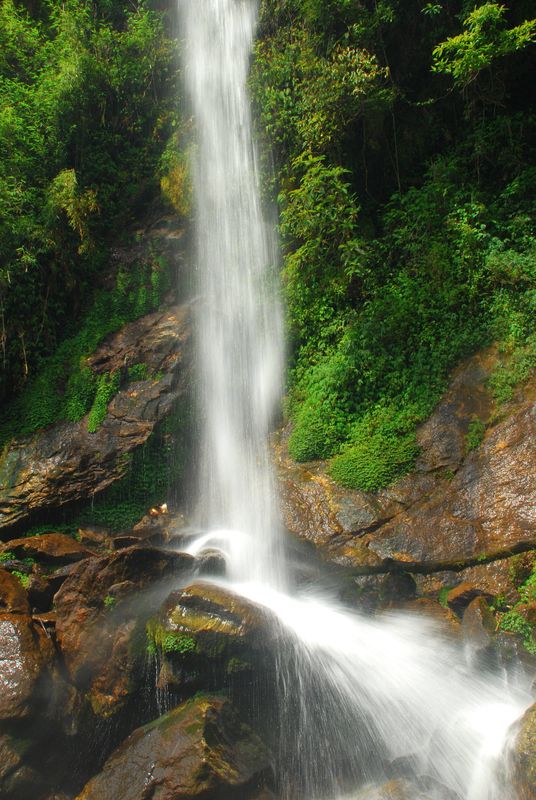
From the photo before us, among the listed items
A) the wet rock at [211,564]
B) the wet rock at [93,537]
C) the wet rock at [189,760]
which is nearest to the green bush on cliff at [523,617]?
the wet rock at [189,760]

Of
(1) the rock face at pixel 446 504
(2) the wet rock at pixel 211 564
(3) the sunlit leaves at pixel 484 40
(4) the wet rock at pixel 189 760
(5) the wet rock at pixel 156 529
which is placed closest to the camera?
(4) the wet rock at pixel 189 760

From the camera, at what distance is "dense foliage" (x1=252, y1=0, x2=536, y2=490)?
8.06 meters

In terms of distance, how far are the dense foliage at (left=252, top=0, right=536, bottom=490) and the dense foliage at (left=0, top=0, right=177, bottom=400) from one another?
3833 mm

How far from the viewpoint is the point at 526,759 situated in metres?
3.95

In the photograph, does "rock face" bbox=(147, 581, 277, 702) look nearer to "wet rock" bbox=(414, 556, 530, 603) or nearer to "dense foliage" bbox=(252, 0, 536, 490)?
"wet rock" bbox=(414, 556, 530, 603)

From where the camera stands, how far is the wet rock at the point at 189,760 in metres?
4.55

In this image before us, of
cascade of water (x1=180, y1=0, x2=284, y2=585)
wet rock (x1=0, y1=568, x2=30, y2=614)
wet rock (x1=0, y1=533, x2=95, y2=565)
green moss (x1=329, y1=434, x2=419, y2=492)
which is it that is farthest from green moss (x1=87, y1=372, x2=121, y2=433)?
green moss (x1=329, y1=434, x2=419, y2=492)

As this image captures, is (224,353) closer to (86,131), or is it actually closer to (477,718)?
(86,131)

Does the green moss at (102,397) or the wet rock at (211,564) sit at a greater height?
the green moss at (102,397)

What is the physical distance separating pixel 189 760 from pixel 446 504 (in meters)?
4.21

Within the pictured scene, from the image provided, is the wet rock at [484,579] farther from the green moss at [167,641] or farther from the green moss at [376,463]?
the green moss at [167,641]

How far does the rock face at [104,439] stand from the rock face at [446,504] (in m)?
3.27

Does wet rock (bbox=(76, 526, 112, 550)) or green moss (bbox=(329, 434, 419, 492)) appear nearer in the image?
green moss (bbox=(329, 434, 419, 492))

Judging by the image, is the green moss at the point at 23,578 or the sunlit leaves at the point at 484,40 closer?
the green moss at the point at 23,578
